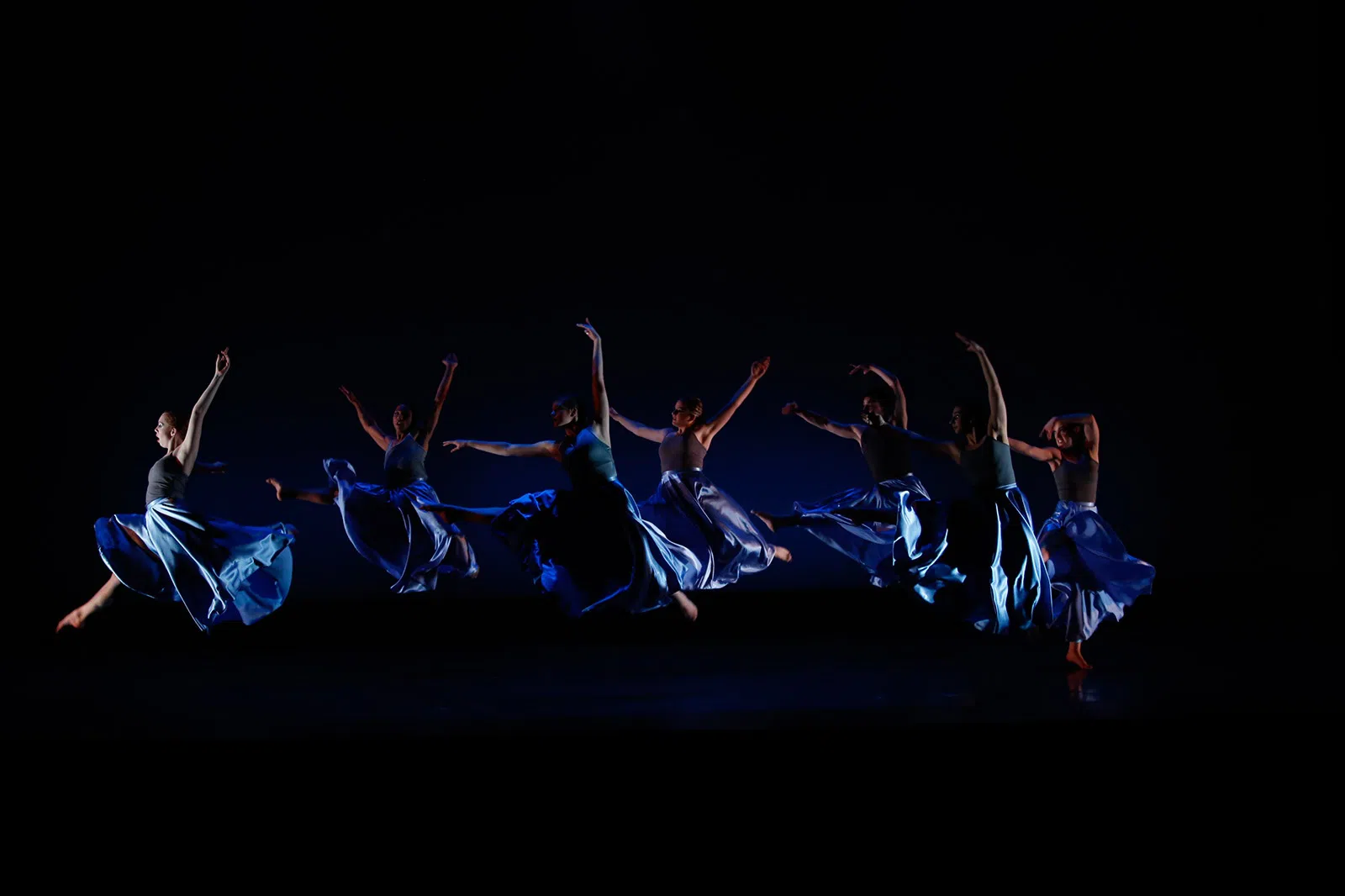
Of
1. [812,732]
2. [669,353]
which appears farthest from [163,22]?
[812,732]

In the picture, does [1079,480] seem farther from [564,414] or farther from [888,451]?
[564,414]

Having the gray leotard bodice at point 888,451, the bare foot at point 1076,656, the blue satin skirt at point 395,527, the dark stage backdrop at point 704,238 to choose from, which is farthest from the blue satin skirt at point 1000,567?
the blue satin skirt at point 395,527

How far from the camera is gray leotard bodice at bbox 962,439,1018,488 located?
3.60 metres

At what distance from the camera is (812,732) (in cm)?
216

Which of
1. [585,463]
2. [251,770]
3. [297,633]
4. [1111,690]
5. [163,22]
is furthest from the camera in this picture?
[163,22]

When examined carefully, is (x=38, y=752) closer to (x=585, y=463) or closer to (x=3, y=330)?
(x=585, y=463)

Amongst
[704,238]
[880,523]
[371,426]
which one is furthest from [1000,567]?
[371,426]

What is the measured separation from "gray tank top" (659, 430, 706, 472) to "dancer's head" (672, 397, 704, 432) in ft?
0.12

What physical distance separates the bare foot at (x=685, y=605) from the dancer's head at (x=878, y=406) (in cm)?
148

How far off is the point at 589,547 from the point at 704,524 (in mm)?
1051

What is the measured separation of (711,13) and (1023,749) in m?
5.22

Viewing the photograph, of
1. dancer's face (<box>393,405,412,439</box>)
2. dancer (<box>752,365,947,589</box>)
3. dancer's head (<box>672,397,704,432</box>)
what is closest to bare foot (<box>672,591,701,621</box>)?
dancer (<box>752,365,947,589</box>)

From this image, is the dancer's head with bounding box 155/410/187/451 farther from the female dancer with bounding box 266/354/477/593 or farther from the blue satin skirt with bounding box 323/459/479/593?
the blue satin skirt with bounding box 323/459/479/593

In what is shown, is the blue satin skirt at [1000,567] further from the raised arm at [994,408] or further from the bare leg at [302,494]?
the bare leg at [302,494]
